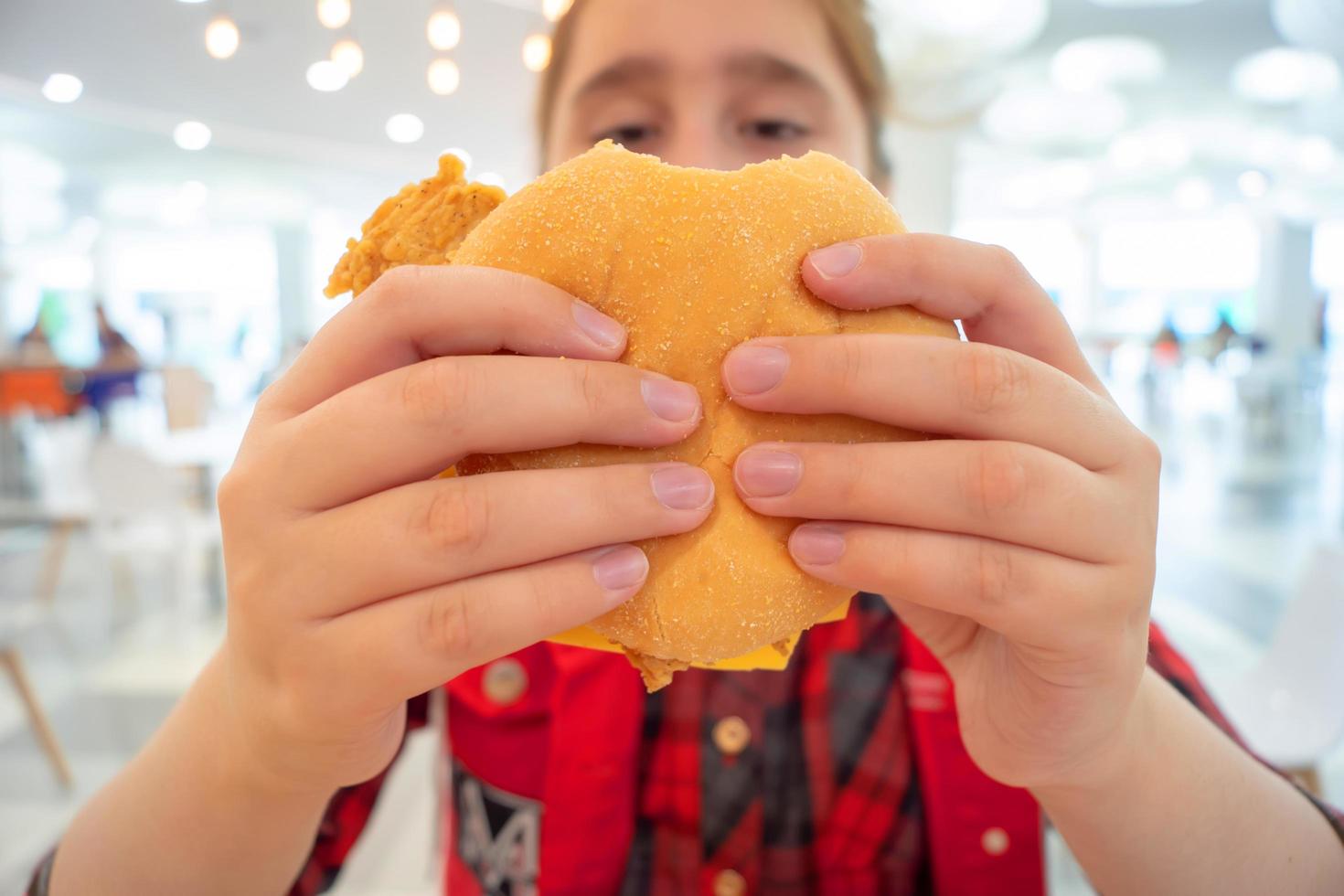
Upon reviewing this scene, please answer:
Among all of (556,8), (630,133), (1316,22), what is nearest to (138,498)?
(556,8)

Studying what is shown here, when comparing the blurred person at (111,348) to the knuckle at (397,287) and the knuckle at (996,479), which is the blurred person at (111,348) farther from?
the knuckle at (996,479)

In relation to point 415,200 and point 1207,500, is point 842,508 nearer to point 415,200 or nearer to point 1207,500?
point 415,200

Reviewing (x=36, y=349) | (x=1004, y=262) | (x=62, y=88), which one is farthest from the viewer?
(x=36, y=349)

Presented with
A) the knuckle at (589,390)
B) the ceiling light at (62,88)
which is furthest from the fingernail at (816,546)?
the ceiling light at (62,88)

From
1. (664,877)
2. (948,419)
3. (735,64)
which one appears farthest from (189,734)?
(735,64)

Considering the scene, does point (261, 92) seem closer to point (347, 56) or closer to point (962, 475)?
point (347, 56)

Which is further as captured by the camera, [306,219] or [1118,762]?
[306,219]
